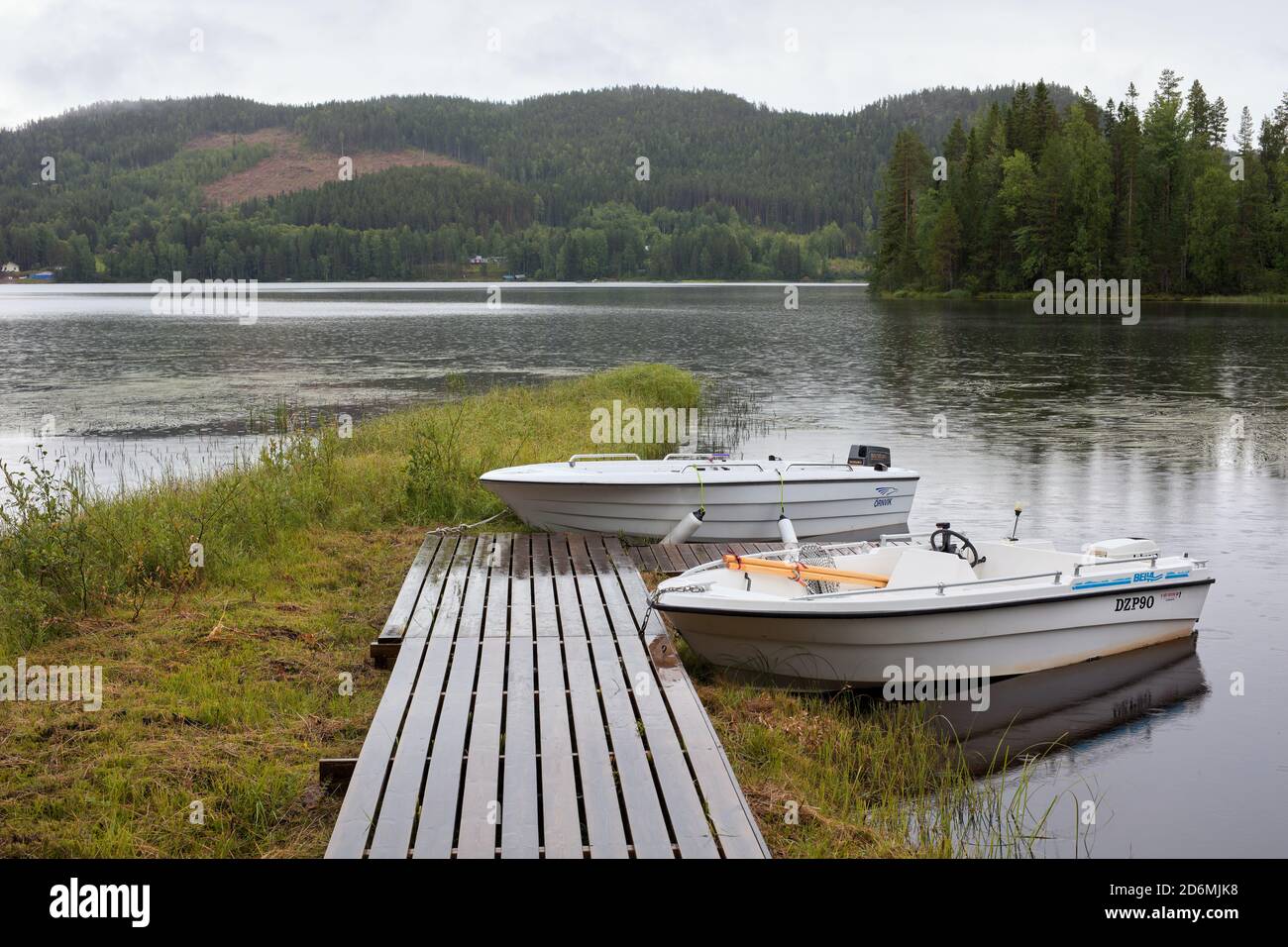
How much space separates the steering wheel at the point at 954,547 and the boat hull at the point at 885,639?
89 cm

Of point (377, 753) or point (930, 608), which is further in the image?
point (930, 608)

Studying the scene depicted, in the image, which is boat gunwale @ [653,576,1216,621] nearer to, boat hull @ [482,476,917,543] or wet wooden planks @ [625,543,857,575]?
wet wooden planks @ [625,543,857,575]

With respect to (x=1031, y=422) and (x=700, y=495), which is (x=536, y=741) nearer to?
(x=700, y=495)

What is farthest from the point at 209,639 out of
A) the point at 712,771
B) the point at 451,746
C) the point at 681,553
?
the point at 681,553

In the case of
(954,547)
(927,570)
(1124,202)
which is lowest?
(927,570)

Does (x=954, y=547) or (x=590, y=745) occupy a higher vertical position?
(x=954, y=547)

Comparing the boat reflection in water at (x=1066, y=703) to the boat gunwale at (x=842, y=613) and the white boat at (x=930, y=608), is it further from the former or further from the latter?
the boat gunwale at (x=842, y=613)

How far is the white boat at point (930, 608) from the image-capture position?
31.3 feet

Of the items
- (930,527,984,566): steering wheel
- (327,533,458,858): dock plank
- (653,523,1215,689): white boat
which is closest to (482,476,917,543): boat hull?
(653,523,1215,689): white boat

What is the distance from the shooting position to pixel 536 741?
6859 millimetres

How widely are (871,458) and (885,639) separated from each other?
20.3 feet

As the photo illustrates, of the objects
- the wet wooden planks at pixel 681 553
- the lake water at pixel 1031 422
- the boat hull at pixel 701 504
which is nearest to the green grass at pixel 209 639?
the boat hull at pixel 701 504

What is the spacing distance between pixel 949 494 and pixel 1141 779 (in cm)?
1154
